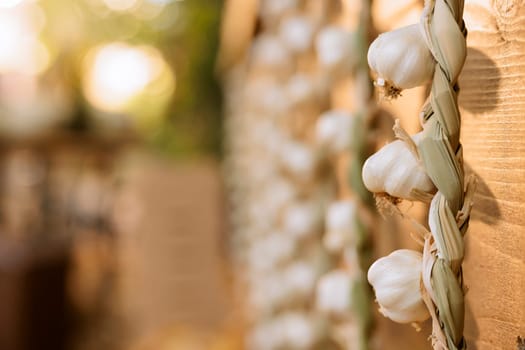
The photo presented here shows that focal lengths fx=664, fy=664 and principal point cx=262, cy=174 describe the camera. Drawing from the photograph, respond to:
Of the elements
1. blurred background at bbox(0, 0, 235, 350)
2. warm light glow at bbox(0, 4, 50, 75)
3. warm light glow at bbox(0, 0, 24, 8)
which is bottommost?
blurred background at bbox(0, 0, 235, 350)

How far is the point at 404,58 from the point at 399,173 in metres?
0.07

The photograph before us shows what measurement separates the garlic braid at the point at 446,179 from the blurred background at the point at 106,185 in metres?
2.29

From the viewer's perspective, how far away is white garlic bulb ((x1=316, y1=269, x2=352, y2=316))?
802 mm

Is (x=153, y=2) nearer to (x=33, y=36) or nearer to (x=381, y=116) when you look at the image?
(x=33, y=36)

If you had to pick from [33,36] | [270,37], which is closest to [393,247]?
[270,37]

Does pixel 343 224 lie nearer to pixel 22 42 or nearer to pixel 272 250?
pixel 272 250

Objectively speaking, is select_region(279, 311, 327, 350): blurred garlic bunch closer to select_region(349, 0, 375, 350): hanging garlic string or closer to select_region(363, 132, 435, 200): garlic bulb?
select_region(349, 0, 375, 350): hanging garlic string

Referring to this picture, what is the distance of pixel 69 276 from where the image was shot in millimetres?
3186

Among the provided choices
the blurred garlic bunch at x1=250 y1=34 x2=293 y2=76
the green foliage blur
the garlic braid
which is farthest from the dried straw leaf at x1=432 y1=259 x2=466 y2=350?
the green foliage blur

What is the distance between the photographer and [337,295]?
0.81 metres

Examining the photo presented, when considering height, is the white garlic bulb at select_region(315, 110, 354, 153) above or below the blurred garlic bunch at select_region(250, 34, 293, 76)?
below

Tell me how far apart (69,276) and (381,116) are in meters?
2.73

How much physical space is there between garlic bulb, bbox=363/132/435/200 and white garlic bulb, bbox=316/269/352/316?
39cm

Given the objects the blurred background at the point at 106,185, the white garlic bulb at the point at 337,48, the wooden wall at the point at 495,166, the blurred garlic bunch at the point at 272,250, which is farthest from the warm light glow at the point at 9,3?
the wooden wall at the point at 495,166
